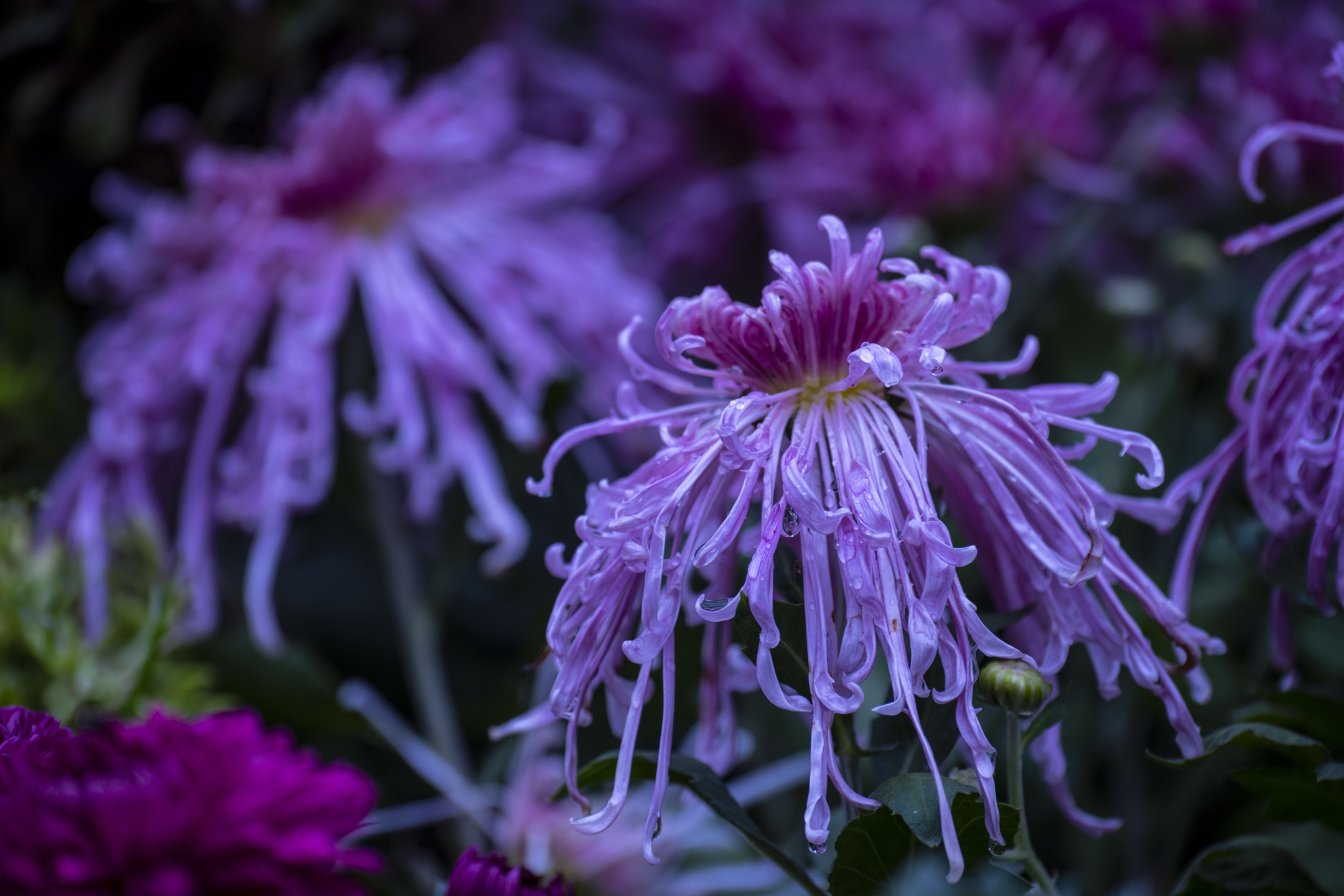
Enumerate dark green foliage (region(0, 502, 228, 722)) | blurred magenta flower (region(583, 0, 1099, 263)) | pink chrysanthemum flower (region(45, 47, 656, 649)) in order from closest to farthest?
dark green foliage (region(0, 502, 228, 722))
pink chrysanthemum flower (region(45, 47, 656, 649))
blurred magenta flower (region(583, 0, 1099, 263))

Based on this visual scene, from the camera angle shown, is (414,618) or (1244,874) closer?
(1244,874)

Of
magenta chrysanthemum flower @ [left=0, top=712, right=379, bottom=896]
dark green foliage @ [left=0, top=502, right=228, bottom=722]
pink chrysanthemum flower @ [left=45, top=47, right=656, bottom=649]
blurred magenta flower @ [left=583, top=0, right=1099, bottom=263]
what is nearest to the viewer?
magenta chrysanthemum flower @ [left=0, top=712, right=379, bottom=896]

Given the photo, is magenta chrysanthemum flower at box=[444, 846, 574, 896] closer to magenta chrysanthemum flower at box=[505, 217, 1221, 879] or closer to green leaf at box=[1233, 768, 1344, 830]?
magenta chrysanthemum flower at box=[505, 217, 1221, 879]

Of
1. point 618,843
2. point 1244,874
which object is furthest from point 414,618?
point 1244,874

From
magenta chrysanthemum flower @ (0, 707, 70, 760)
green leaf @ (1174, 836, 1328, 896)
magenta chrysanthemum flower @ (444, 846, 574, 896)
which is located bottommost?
green leaf @ (1174, 836, 1328, 896)

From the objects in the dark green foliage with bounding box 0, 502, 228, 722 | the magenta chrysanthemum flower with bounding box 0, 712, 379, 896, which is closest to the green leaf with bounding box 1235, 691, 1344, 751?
the magenta chrysanthemum flower with bounding box 0, 712, 379, 896

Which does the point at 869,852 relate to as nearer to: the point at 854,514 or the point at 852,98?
the point at 854,514

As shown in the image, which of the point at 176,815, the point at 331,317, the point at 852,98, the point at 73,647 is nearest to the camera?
the point at 176,815
